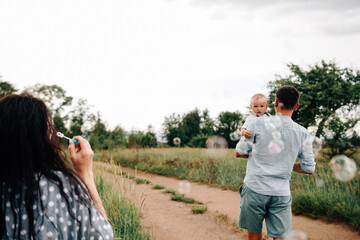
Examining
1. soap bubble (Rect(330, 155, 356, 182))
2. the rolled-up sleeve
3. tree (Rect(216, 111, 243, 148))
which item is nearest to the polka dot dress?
the rolled-up sleeve

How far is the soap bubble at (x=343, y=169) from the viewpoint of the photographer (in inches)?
219

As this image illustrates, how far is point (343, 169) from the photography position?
246 inches

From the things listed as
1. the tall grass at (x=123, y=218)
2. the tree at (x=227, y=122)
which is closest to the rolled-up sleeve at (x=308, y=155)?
the tall grass at (x=123, y=218)

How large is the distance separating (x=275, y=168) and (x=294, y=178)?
470 centimetres

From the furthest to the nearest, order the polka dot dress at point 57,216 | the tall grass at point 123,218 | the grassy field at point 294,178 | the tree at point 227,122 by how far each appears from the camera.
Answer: the tree at point 227,122
the grassy field at point 294,178
the tall grass at point 123,218
the polka dot dress at point 57,216

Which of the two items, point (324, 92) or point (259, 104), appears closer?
point (259, 104)

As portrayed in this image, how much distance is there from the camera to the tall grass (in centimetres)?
330

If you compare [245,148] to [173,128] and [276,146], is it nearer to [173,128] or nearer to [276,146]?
[276,146]

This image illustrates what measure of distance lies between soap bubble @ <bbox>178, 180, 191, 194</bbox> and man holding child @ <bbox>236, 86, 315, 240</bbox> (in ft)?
15.4

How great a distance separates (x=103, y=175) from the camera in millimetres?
5129

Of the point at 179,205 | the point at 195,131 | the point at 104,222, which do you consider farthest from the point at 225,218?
the point at 195,131

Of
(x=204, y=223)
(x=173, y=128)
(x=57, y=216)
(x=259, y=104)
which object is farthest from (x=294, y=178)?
(x=173, y=128)

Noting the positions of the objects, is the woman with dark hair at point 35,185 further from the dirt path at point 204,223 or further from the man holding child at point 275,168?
the dirt path at point 204,223

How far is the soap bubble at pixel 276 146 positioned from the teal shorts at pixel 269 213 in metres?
0.40
